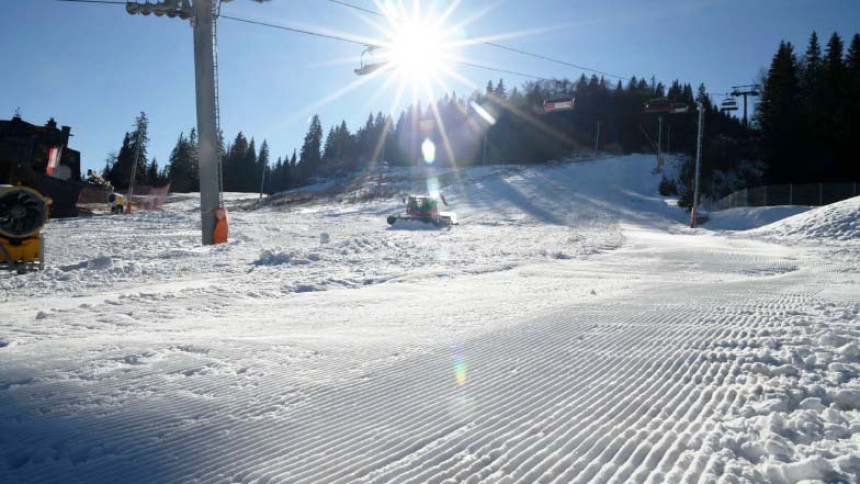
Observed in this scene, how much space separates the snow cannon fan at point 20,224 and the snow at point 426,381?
46 cm

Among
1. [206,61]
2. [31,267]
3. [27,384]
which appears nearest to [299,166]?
[206,61]

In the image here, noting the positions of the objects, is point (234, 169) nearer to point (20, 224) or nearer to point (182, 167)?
point (182, 167)

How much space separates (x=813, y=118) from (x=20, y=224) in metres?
62.4

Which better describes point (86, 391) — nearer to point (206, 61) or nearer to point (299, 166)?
point (206, 61)

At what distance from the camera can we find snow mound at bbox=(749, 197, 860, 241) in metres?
20.1

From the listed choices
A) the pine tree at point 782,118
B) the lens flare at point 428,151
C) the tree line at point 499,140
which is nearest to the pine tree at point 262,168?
the tree line at point 499,140

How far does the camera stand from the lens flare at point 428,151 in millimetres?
104194

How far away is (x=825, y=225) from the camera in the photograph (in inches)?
837

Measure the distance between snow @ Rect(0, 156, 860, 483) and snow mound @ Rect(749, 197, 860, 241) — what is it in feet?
46.1

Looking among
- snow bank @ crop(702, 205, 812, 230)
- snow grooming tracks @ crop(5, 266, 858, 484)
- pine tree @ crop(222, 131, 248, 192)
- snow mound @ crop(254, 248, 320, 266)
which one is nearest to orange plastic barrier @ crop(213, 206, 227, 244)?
snow mound @ crop(254, 248, 320, 266)

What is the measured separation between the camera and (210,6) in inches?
705

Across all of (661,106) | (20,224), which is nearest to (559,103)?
(661,106)

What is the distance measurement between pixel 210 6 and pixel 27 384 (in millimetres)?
17909

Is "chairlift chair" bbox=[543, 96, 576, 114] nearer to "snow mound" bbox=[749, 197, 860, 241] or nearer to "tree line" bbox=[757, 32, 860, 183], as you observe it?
"snow mound" bbox=[749, 197, 860, 241]
